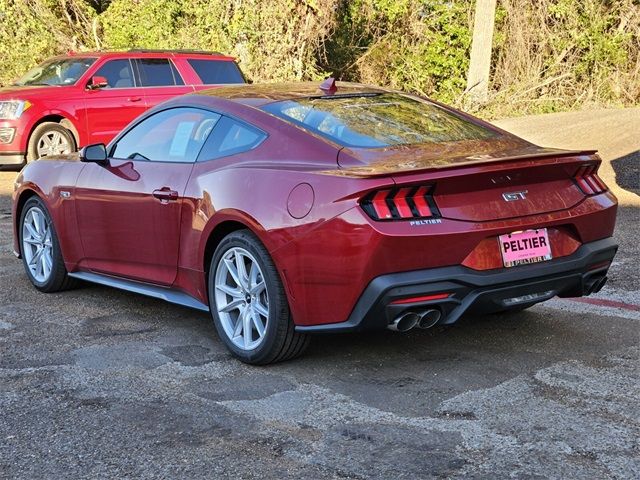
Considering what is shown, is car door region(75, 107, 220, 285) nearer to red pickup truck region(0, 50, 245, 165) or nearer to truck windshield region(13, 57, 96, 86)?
red pickup truck region(0, 50, 245, 165)

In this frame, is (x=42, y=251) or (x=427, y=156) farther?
(x=42, y=251)

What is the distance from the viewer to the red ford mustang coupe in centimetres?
454

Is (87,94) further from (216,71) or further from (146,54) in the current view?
(216,71)

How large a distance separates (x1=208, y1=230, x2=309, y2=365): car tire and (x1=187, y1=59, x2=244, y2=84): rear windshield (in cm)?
1075

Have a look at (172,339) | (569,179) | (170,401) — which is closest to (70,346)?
(172,339)

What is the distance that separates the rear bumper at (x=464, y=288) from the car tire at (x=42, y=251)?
2750mm

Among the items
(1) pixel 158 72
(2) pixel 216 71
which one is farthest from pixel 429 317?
(2) pixel 216 71

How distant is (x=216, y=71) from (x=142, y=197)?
1034 centimetres

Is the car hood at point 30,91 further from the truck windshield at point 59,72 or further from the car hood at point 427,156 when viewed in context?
the car hood at point 427,156

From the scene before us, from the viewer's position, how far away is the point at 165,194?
18.7 ft

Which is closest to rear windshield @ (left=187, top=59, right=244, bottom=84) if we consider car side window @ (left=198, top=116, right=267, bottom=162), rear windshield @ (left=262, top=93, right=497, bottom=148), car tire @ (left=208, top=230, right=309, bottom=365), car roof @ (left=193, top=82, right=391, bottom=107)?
car roof @ (left=193, top=82, right=391, bottom=107)

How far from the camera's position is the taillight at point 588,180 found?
5.13 metres

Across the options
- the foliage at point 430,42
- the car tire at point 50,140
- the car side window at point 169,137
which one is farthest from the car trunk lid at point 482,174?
the foliage at point 430,42

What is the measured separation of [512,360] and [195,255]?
184cm
